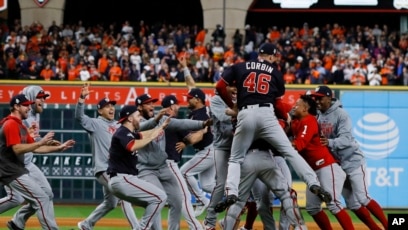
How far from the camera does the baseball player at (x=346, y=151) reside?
1427 centimetres

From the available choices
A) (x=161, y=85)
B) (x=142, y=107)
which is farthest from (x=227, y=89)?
(x=161, y=85)

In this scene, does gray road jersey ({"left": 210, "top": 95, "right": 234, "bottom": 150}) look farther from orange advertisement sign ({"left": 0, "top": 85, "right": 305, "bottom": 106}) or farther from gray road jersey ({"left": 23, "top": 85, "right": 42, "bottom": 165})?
orange advertisement sign ({"left": 0, "top": 85, "right": 305, "bottom": 106})

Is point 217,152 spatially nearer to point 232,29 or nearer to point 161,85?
point 161,85

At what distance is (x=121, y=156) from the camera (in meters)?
13.0

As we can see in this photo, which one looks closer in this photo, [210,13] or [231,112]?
[231,112]

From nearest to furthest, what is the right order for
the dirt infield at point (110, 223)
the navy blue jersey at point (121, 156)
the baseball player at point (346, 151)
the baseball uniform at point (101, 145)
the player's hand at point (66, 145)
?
1. the navy blue jersey at point (121, 156)
2. the player's hand at point (66, 145)
3. the baseball player at point (346, 151)
4. the baseball uniform at point (101, 145)
5. the dirt infield at point (110, 223)

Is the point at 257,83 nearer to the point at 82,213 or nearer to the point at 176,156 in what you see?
the point at 176,156

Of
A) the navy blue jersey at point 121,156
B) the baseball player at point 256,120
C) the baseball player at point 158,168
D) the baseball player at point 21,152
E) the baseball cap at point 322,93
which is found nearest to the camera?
the baseball player at point 256,120

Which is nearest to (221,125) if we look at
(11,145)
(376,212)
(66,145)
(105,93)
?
(66,145)

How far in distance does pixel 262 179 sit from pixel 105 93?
10.00m

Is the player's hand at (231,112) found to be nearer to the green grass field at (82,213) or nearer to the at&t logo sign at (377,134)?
the green grass field at (82,213)

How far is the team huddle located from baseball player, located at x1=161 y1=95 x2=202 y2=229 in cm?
2

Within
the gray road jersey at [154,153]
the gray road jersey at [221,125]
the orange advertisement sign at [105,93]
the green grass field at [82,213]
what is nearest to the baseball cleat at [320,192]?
the gray road jersey at [221,125]

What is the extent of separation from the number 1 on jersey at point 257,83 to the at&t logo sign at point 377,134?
10.1 metres
